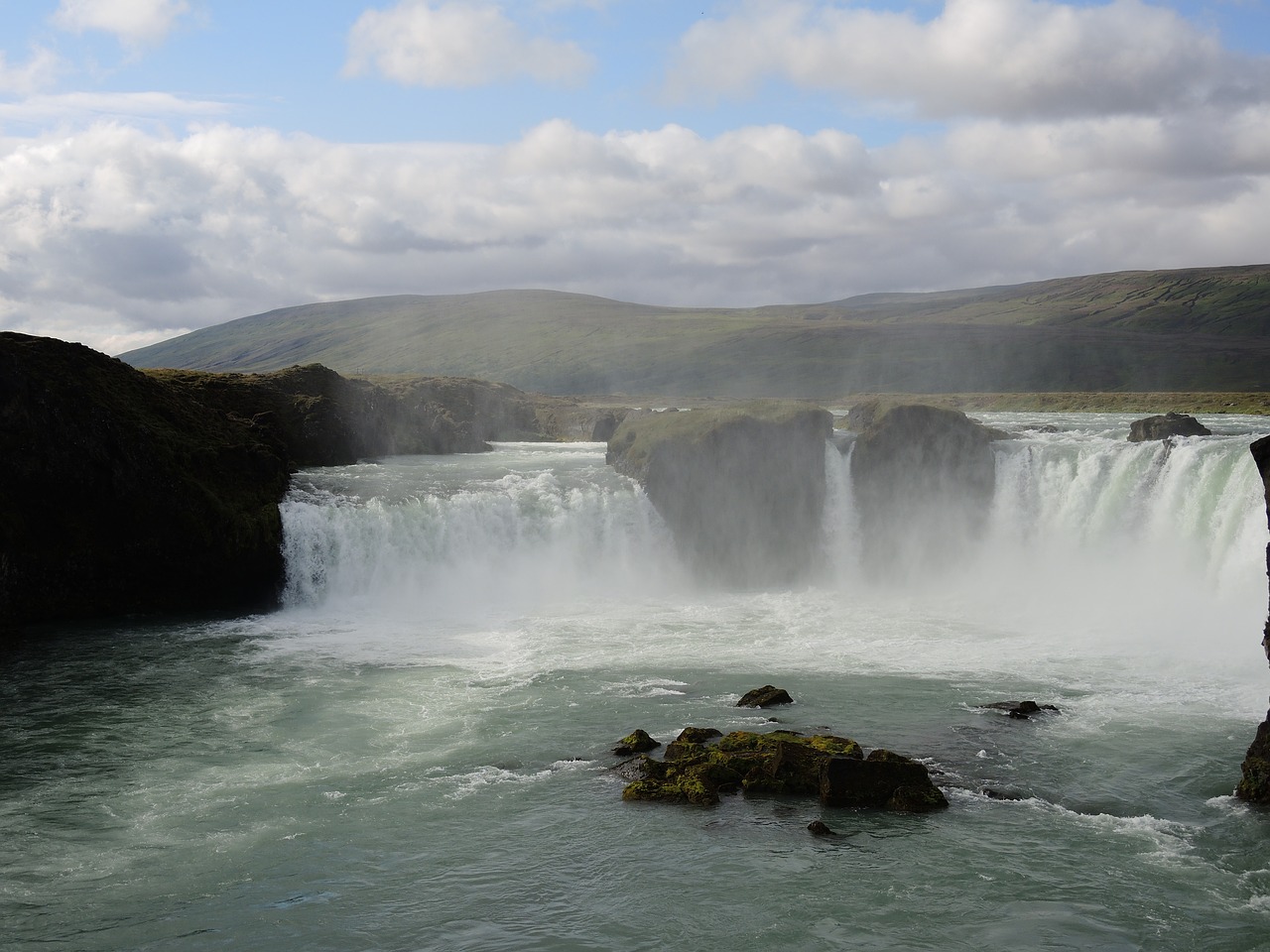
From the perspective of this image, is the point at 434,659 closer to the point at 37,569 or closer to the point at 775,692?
the point at 775,692

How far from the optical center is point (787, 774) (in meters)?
18.9

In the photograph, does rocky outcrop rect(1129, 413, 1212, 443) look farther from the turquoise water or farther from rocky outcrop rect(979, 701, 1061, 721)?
rocky outcrop rect(979, 701, 1061, 721)

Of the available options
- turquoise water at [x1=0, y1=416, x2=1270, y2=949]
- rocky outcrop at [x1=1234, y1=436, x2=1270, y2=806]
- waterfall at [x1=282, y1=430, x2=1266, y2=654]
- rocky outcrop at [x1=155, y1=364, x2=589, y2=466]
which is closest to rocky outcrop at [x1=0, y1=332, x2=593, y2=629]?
turquoise water at [x1=0, y1=416, x2=1270, y2=949]

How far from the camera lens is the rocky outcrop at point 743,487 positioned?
149 feet

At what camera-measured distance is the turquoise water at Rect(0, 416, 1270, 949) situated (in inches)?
575

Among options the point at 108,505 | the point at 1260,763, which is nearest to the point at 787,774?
the point at 1260,763

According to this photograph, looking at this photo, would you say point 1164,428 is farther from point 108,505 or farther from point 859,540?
point 108,505

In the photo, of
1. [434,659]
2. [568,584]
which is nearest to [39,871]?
[434,659]

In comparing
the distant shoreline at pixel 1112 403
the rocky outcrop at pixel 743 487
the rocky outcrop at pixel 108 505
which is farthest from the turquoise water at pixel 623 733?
the distant shoreline at pixel 1112 403

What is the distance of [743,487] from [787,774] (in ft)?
91.9

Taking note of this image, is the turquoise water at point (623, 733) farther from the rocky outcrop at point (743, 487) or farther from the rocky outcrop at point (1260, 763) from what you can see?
the rocky outcrop at point (743, 487)

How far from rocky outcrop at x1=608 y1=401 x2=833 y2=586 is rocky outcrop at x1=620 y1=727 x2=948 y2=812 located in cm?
2500

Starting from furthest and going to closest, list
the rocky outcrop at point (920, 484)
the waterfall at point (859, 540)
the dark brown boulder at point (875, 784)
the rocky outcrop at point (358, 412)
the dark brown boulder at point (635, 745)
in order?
the rocky outcrop at point (358, 412) < the rocky outcrop at point (920, 484) < the waterfall at point (859, 540) < the dark brown boulder at point (635, 745) < the dark brown boulder at point (875, 784)

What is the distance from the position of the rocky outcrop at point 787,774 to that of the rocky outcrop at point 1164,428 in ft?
102
